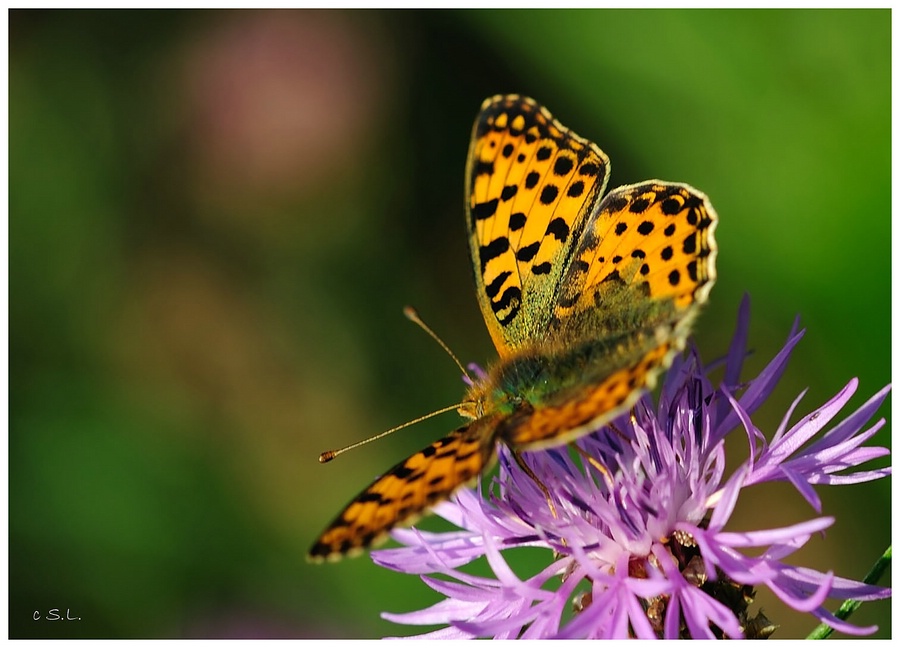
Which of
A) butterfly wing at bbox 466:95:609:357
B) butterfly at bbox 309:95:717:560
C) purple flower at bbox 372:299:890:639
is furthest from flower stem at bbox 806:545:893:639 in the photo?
butterfly wing at bbox 466:95:609:357

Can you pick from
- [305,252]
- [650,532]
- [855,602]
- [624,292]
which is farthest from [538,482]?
[305,252]

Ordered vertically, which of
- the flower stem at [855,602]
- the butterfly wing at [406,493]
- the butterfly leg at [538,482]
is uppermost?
the butterfly wing at [406,493]

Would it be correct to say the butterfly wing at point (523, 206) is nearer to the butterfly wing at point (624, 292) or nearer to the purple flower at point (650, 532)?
the butterfly wing at point (624, 292)

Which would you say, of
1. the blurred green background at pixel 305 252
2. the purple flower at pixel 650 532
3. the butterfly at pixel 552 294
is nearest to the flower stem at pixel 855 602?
the purple flower at pixel 650 532

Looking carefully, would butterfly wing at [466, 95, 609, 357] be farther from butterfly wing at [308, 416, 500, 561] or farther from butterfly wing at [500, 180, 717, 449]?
butterfly wing at [308, 416, 500, 561]

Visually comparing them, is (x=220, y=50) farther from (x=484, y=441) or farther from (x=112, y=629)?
(x=484, y=441)

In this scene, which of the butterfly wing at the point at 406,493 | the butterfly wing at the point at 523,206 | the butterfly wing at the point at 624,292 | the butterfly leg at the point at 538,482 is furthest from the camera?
the butterfly wing at the point at 523,206

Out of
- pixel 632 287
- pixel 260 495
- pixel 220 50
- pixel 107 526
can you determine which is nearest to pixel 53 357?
pixel 107 526
